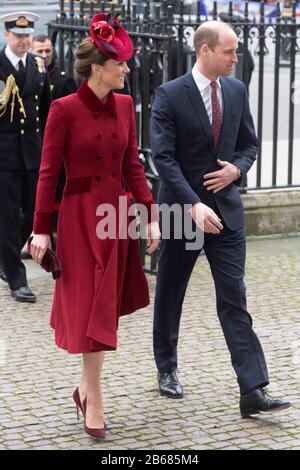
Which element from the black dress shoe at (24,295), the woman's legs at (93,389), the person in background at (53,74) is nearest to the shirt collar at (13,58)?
the person in background at (53,74)

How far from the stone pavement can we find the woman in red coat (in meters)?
0.28

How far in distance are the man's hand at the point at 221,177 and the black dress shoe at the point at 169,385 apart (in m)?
1.02

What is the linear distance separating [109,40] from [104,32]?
4 centimetres

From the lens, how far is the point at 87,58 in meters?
5.64

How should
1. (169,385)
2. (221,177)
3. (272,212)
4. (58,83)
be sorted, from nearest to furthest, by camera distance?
(221,177) → (169,385) → (58,83) → (272,212)

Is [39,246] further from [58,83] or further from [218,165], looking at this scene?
[58,83]

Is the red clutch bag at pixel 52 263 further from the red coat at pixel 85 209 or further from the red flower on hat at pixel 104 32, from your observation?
the red flower on hat at pixel 104 32

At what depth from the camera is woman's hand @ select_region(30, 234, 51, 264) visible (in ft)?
18.6

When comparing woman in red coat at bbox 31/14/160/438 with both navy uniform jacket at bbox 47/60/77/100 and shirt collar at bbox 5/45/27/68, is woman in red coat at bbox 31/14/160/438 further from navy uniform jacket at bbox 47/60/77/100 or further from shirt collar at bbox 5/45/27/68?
navy uniform jacket at bbox 47/60/77/100

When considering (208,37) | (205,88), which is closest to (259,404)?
(205,88)

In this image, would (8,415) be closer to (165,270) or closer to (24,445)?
(24,445)

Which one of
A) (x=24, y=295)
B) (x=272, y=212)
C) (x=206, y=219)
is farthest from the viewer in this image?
(x=272, y=212)

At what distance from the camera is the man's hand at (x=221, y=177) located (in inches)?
236
